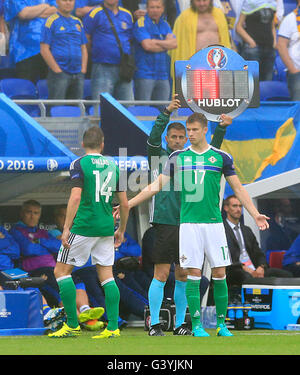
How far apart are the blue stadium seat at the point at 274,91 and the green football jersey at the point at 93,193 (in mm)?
5666

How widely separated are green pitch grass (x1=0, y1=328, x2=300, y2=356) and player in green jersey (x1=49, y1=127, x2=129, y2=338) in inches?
10.9

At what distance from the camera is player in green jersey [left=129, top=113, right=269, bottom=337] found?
25.5 feet

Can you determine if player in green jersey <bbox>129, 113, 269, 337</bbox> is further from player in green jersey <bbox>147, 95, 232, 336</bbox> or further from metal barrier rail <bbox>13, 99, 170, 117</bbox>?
metal barrier rail <bbox>13, 99, 170, 117</bbox>

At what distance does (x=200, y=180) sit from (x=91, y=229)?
0.99 m

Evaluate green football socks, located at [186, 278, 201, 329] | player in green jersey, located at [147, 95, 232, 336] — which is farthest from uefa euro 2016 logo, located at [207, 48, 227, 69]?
green football socks, located at [186, 278, 201, 329]

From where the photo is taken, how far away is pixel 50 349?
6660 mm

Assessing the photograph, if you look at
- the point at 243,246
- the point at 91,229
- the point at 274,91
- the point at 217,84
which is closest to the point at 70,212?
the point at 91,229

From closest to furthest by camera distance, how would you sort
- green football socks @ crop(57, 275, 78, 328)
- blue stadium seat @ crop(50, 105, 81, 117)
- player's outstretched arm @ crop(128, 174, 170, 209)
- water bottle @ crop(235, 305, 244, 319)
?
green football socks @ crop(57, 275, 78, 328), player's outstretched arm @ crop(128, 174, 170, 209), water bottle @ crop(235, 305, 244, 319), blue stadium seat @ crop(50, 105, 81, 117)

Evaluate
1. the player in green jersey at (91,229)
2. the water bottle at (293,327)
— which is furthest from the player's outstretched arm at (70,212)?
the water bottle at (293,327)

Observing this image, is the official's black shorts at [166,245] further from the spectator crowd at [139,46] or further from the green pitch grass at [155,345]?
the spectator crowd at [139,46]

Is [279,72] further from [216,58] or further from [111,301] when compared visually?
[111,301]

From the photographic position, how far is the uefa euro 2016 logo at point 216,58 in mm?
9375

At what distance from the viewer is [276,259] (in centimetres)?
1125

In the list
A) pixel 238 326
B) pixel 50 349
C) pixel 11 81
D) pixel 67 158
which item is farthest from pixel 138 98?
pixel 50 349
